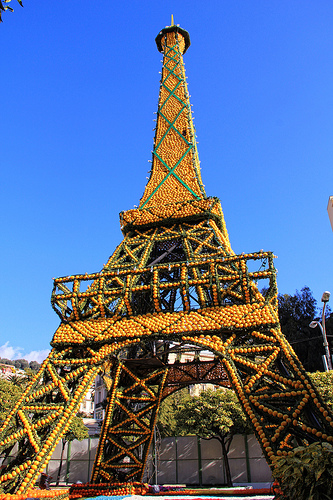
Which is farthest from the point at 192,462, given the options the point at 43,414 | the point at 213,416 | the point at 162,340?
→ the point at 43,414

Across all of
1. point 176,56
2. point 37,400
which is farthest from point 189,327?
point 176,56

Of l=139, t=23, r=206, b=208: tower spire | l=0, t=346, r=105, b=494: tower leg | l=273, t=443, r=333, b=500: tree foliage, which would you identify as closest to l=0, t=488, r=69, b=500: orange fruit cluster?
l=0, t=346, r=105, b=494: tower leg

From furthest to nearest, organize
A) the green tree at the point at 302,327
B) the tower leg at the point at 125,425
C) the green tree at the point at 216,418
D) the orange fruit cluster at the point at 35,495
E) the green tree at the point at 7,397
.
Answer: the green tree at the point at 302,327 → the green tree at the point at 7,397 → the green tree at the point at 216,418 → the tower leg at the point at 125,425 → the orange fruit cluster at the point at 35,495

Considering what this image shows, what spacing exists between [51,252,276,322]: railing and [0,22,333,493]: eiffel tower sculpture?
0.11 feet

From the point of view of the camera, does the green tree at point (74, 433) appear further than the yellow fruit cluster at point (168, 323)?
Yes

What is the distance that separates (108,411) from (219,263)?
24.7ft

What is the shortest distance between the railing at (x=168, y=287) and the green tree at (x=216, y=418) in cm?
1371

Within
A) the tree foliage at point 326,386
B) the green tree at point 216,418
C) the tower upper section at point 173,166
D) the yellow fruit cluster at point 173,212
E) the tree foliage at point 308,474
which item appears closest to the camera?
the tree foliage at point 308,474

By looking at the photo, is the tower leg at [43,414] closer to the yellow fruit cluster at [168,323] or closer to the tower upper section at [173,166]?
the yellow fruit cluster at [168,323]

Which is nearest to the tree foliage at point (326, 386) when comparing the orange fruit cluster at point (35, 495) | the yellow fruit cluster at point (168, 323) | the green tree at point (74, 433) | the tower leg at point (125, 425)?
the tower leg at point (125, 425)

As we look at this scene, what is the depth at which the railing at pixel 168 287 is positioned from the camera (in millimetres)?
11133

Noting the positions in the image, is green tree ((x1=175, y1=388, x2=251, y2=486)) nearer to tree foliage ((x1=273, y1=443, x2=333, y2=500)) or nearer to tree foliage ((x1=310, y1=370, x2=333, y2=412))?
tree foliage ((x1=310, y1=370, x2=333, y2=412))

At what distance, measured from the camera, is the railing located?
438 inches

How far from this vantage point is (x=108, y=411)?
14383 mm
